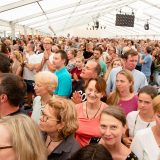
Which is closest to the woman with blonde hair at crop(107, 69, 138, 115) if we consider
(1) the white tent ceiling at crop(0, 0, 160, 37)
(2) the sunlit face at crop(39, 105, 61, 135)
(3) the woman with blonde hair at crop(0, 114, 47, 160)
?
(2) the sunlit face at crop(39, 105, 61, 135)

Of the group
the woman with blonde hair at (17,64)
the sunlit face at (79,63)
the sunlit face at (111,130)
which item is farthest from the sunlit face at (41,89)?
the woman with blonde hair at (17,64)

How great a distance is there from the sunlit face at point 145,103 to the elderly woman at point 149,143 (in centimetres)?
60

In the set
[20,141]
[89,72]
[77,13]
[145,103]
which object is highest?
[77,13]

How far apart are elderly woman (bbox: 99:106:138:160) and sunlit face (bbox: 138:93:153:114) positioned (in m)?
0.73

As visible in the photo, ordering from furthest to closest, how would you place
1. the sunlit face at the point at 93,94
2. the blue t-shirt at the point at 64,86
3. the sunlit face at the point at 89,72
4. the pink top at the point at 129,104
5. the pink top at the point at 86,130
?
1. the blue t-shirt at the point at 64,86
2. the sunlit face at the point at 89,72
3. the pink top at the point at 129,104
4. the sunlit face at the point at 93,94
5. the pink top at the point at 86,130

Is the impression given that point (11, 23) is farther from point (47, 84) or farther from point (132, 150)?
point (132, 150)

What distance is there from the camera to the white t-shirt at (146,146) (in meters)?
2.81

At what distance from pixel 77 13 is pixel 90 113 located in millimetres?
22366

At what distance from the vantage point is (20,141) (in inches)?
71.1

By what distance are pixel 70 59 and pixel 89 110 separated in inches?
173

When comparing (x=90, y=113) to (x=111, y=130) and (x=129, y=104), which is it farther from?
(x=111, y=130)

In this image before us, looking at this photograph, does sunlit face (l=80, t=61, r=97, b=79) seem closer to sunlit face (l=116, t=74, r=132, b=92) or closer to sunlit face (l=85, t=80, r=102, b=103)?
sunlit face (l=116, t=74, r=132, b=92)

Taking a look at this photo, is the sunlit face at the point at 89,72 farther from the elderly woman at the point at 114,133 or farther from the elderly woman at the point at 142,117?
the elderly woman at the point at 114,133

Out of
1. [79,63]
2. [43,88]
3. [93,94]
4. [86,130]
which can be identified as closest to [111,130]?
[86,130]
